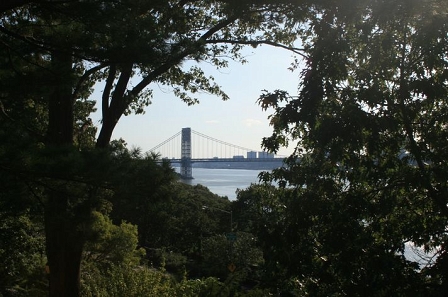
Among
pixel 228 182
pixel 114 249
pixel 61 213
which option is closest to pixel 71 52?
pixel 61 213

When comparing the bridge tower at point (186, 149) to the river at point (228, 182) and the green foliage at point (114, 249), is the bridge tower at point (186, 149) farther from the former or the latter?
the green foliage at point (114, 249)

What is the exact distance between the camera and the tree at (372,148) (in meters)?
3.95

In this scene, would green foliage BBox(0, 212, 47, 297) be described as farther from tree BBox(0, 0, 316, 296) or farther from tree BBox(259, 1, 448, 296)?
tree BBox(259, 1, 448, 296)

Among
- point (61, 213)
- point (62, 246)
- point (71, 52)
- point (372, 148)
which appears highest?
point (71, 52)

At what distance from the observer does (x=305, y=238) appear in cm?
442

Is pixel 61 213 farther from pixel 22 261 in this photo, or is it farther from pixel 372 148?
pixel 22 261

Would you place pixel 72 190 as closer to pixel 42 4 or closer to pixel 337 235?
pixel 42 4

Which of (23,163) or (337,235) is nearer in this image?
(337,235)

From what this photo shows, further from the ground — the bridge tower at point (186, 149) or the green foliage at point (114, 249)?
Answer: the bridge tower at point (186, 149)

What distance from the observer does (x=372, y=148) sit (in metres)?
4.15

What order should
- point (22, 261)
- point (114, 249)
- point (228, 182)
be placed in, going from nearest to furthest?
point (22, 261) → point (114, 249) → point (228, 182)

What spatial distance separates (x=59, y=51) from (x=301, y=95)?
106 inches

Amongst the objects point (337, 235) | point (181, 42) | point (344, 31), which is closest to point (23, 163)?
point (181, 42)

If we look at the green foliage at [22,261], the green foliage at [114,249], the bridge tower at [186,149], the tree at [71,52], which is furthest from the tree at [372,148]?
the bridge tower at [186,149]
